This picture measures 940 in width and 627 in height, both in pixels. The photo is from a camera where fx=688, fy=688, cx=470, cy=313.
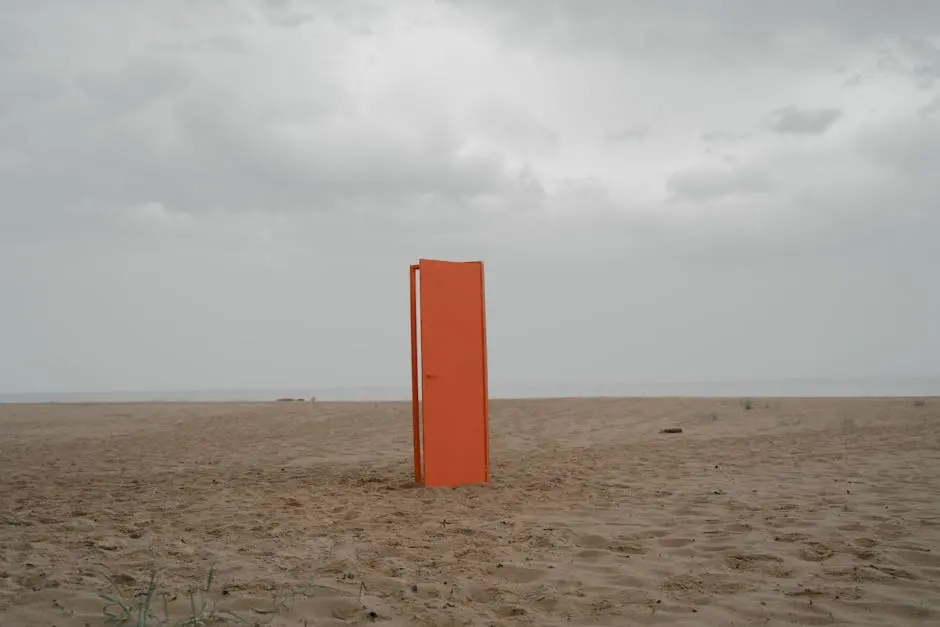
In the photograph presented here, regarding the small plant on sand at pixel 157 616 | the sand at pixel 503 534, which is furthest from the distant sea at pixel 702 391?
the small plant on sand at pixel 157 616

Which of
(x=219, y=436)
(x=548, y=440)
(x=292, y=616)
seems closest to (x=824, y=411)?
(x=548, y=440)

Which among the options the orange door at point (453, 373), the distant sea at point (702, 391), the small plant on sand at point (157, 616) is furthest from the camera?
the distant sea at point (702, 391)

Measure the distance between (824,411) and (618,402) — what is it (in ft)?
15.7

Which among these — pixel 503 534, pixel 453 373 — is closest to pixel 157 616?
pixel 503 534

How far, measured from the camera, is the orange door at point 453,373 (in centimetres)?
713

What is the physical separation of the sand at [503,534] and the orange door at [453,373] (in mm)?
420

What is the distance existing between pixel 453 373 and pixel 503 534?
2540 millimetres

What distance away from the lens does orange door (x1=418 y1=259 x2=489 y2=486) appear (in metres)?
7.13

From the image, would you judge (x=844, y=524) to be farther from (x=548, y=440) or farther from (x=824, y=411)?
(x=824, y=411)

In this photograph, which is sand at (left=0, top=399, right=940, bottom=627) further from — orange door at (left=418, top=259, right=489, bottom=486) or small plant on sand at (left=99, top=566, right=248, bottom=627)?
orange door at (left=418, top=259, right=489, bottom=486)

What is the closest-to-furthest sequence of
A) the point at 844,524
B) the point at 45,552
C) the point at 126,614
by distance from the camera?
the point at 126,614
the point at 45,552
the point at 844,524

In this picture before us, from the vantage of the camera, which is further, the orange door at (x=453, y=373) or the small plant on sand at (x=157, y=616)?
the orange door at (x=453, y=373)

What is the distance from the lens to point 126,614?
10.5ft

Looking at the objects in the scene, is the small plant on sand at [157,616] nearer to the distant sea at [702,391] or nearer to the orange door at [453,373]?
the orange door at [453,373]
